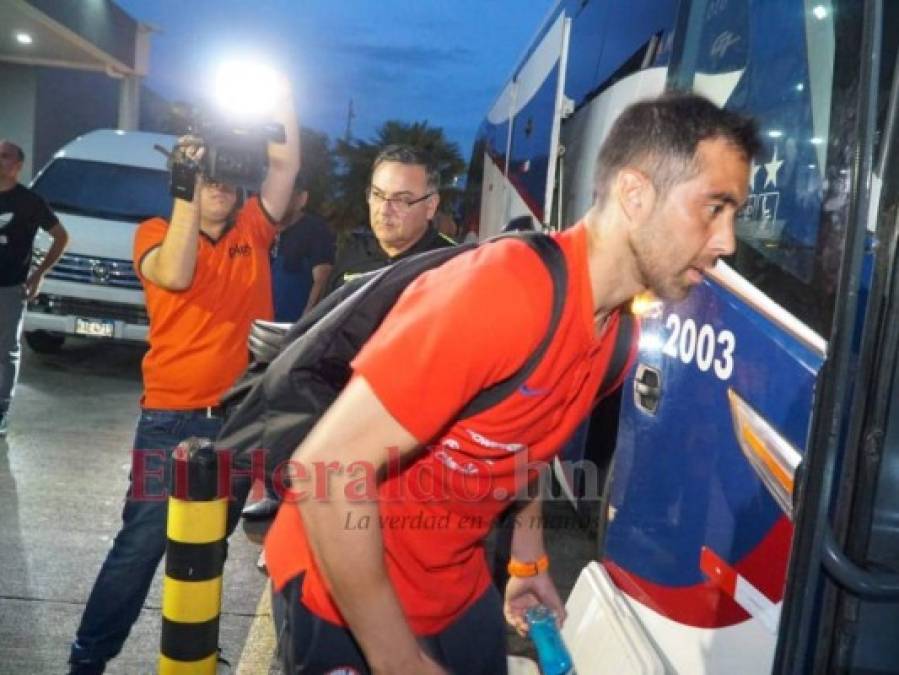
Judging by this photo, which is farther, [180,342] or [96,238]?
[96,238]

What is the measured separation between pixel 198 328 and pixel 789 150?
2.03 m

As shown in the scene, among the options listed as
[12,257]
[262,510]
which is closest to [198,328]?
[262,510]

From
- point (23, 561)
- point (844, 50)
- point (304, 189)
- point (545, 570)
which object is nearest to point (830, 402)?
point (844, 50)

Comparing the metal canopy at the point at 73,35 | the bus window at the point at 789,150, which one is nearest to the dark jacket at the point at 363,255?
the bus window at the point at 789,150

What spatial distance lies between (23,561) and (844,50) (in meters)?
4.07

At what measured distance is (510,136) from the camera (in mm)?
7766

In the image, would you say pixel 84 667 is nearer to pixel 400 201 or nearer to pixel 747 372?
pixel 400 201

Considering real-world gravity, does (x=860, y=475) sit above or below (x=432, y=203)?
below

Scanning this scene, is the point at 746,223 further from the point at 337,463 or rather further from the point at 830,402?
the point at 337,463

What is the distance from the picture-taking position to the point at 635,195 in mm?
1569

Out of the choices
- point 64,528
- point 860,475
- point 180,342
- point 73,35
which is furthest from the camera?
point 73,35

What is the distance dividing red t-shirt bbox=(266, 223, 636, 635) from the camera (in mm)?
1357

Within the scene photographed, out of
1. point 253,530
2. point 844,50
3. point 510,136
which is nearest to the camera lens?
point 844,50

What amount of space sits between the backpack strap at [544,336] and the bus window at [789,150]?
1.68 ft
